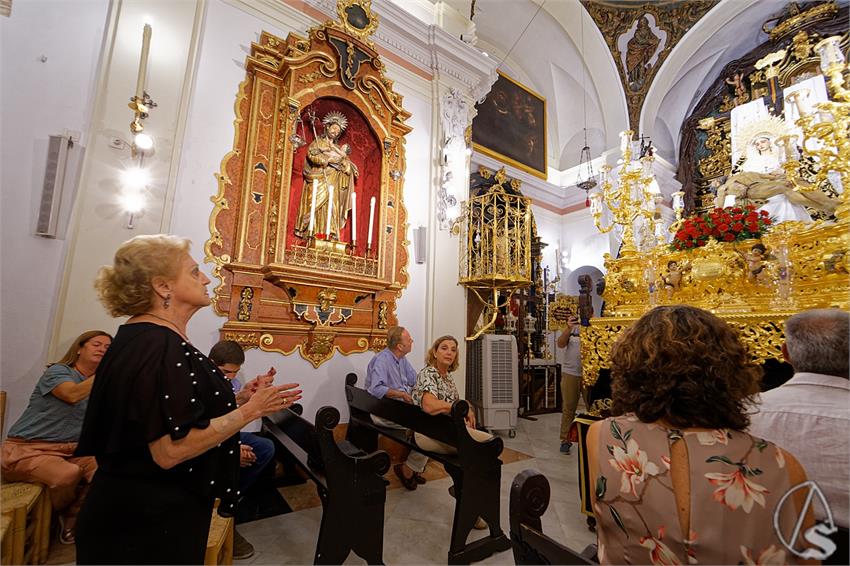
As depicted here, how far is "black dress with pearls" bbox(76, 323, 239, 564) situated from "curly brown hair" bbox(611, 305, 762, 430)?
1358mm

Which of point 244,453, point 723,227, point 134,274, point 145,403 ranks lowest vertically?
point 244,453

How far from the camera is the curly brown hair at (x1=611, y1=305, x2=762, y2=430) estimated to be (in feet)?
3.37

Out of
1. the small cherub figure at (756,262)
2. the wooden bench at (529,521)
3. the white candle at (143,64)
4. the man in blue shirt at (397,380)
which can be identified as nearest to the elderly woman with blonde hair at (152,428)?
the wooden bench at (529,521)

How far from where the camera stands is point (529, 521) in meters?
1.20

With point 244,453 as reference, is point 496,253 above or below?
above

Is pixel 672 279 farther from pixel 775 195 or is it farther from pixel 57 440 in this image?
pixel 57 440

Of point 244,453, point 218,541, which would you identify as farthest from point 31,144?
point 218,541

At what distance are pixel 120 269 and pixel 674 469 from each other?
181cm

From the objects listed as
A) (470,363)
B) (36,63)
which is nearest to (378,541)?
(470,363)

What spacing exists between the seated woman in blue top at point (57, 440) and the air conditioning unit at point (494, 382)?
446 cm

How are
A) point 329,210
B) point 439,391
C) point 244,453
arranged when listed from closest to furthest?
point 244,453 < point 439,391 < point 329,210

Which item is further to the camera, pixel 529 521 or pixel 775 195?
pixel 775 195

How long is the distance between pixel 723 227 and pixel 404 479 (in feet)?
11.2

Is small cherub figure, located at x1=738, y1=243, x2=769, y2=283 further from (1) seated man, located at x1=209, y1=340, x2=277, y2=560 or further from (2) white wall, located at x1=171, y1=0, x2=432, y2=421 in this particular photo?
(2) white wall, located at x1=171, y1=0, x2=432, y2=421
